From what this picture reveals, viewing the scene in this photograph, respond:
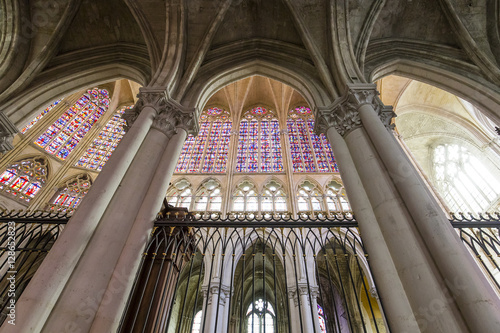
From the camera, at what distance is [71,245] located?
284cm

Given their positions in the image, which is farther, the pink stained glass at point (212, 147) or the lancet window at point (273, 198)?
Answer: the pink stained glass at point (212, 147)

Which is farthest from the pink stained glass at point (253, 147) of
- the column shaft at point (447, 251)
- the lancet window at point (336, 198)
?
the column shaft at point (447, 251)

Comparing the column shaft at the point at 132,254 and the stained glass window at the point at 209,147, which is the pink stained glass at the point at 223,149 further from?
the column shaft at the point at 132,254

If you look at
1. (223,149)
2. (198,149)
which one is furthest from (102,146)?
(223,149)

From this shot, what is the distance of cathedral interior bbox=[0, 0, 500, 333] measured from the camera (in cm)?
275

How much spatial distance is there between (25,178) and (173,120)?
10.4 meters

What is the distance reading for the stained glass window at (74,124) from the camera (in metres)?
12.2

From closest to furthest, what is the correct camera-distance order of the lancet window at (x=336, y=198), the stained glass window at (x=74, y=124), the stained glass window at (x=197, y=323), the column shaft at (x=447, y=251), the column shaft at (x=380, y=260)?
1. the column shaft at (x=447, y=251)
2. the column shaft at (x=380, y=260)
3. the lancet window at (x=336, y=198)
4. the stained glass window at (x=74, y=124)
5. the stained glass window at (x=197, y=323)

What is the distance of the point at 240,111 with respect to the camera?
15453 mm

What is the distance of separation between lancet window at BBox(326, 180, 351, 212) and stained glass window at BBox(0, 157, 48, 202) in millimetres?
13018

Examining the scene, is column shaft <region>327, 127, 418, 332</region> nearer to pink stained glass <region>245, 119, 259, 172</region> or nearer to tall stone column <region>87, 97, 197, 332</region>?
tall stone column <region>87, 97, 197, 332</region>

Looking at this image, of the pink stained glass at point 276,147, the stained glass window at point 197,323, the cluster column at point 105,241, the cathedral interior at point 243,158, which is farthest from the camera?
the stained glass window at point 197,323

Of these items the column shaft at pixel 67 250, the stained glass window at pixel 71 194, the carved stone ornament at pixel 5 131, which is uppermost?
the stained glass window at pixel 71 194

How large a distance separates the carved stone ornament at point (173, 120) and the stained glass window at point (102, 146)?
28.1ft
